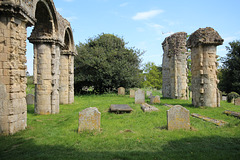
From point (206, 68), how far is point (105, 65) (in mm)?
13058

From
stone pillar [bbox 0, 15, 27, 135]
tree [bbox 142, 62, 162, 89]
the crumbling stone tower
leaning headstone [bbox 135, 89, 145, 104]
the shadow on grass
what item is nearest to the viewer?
the shadow on grass

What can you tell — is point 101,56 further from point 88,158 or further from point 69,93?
point 88,158

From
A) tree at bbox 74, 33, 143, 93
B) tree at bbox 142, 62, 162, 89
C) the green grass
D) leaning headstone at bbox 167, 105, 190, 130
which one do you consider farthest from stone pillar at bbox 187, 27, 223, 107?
tree at bbox 142, 62, 162, 89

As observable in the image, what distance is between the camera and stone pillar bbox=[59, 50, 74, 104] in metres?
14.1

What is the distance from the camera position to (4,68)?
5738 millimetres

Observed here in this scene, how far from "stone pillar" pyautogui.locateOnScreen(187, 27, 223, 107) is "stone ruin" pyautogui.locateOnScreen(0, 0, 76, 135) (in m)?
8.61

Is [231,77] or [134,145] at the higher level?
[231,77]

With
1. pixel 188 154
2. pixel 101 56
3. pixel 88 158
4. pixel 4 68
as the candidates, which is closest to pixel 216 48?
pixel 188 154

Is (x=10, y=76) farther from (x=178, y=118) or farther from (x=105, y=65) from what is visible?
(x=105, y=65)

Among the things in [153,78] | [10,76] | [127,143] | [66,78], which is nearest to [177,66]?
[66,78]

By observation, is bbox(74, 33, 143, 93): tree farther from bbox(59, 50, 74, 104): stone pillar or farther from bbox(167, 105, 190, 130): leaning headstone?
bbox(167, 105, 190, 130): leaning headstone

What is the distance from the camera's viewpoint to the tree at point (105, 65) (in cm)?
2186

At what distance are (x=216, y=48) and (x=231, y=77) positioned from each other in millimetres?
16179

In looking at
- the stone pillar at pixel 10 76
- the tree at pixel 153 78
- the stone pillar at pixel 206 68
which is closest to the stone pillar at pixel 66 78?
the stone pillar at pixel 10 76
